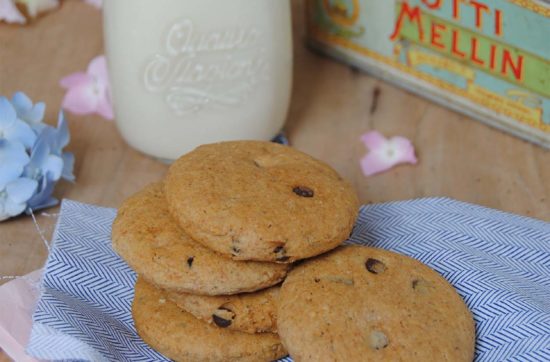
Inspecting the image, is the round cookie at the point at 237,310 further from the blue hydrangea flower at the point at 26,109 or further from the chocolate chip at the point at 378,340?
the blue hydrangea flower at the point at 26,109

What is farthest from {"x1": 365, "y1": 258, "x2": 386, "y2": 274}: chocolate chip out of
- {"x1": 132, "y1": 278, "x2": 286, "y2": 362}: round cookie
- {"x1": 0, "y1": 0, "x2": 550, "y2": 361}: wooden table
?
{"x1": 0, "y1": 0, "x2": 550, "y2": 361}: wooden table

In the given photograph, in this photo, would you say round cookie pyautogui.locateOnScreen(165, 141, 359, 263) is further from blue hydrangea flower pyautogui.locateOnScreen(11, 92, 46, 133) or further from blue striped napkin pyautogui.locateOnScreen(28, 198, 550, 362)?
blue hydrangea flower pyautogui.locateOnScreen(11, 92, 46, 133)

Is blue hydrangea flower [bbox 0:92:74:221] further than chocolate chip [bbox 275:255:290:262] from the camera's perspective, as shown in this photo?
Yes

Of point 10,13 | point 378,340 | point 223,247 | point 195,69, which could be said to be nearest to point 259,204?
point 223,247

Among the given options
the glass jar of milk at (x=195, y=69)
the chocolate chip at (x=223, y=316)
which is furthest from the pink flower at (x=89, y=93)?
the chocolate chip at (x=223, y=316)

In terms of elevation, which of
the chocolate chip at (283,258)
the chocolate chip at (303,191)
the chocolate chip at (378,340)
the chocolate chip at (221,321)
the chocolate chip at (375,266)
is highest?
the chocolate chip at (303,191)

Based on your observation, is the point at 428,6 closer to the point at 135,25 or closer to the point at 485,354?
the point at 135,25

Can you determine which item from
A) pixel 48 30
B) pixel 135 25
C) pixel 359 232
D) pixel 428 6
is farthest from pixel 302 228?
pixel 48 30
